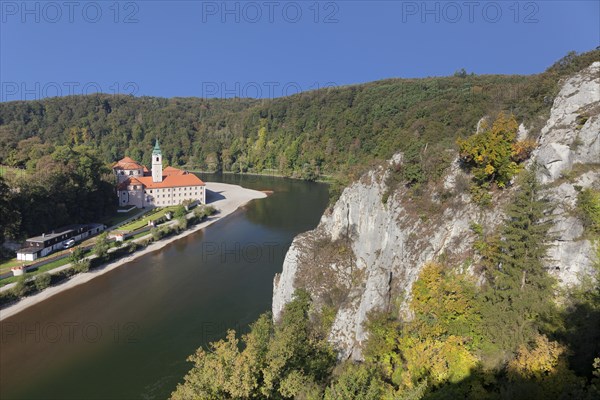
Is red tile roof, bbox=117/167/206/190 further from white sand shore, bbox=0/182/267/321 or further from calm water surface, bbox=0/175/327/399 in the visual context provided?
calm water surface, bbox=0/175/327/399

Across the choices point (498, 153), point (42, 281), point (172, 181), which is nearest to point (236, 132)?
point (172, 181)

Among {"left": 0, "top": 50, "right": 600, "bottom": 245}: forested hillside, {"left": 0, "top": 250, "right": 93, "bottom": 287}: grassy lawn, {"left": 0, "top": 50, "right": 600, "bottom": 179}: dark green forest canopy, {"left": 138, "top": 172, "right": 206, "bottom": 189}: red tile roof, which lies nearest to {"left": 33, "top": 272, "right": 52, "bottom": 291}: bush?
{"left": 0, "top": 250, "right": 93, "bottom": 287}: grassy lawn

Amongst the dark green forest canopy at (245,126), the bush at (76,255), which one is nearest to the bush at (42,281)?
the bush at (76,255)

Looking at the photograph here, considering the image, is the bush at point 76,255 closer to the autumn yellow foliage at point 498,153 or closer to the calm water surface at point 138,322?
the calm water surface at point 138,322

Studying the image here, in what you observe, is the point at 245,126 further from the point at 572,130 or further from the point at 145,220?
the point at 572,130

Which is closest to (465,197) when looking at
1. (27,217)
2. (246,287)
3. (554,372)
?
(554,372)

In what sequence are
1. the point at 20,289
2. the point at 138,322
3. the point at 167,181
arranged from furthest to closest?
the point at 167,181, the point at 20,289, the point at 138,322

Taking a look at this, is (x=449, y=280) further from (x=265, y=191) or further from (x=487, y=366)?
(x=265, y=191)
